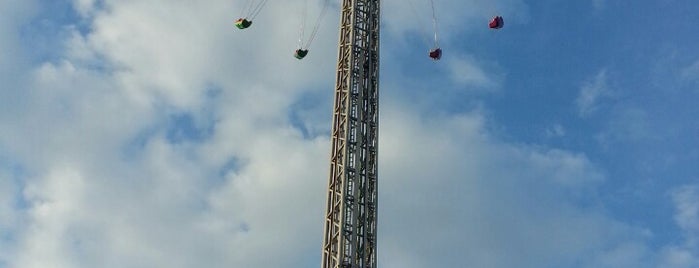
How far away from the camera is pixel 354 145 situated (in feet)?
151

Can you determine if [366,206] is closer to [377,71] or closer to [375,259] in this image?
[375,259]

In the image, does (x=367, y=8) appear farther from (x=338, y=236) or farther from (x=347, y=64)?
(x=338, y=236)

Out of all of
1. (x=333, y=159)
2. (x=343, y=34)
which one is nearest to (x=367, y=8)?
(x=343, y=34)

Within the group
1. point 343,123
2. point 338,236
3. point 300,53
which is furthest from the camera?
point 300,53

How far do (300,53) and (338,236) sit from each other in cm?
1135

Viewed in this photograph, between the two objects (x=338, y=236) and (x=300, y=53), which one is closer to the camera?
(x=338, y=236)

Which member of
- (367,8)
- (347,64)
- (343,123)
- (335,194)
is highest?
(367,8)

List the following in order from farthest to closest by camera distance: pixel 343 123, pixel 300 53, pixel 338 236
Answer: pixel 300 53 → pixel 343 123 → pixel 338 236

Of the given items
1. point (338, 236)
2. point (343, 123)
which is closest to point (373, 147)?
point (343, 123)

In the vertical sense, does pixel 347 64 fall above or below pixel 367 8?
below

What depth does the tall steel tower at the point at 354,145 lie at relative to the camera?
44.2 m

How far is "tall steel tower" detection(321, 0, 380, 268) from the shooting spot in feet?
145

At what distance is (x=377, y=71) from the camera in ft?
159

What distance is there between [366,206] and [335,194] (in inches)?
64.6
